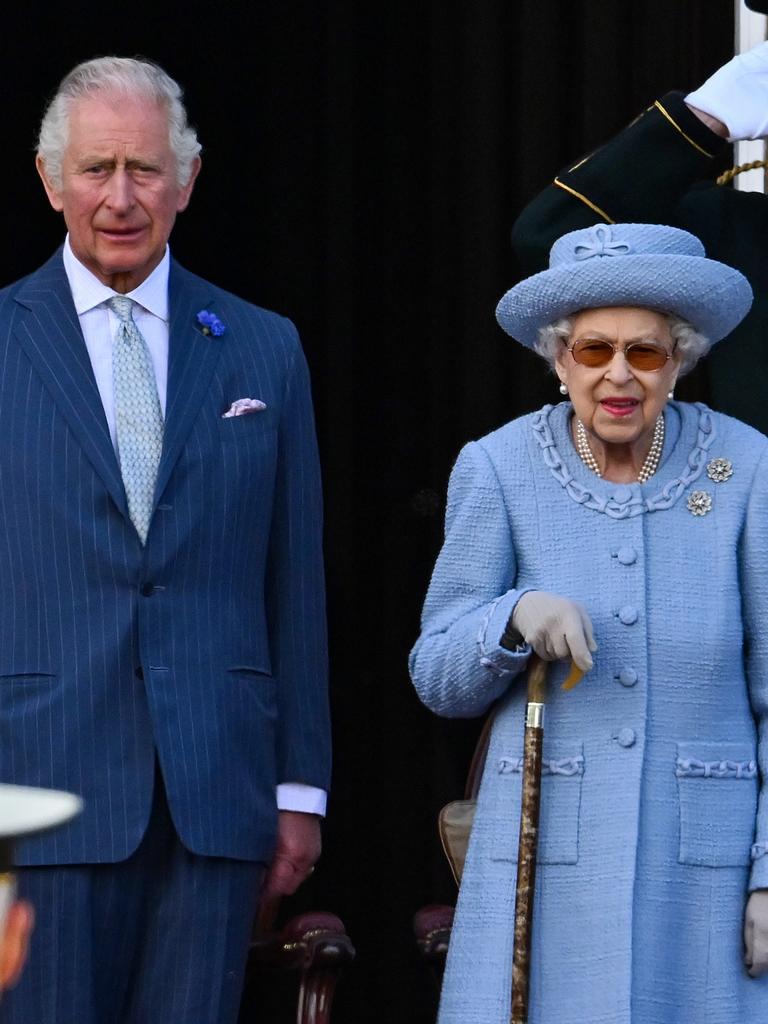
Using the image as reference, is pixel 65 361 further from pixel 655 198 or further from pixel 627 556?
pixel 655 198

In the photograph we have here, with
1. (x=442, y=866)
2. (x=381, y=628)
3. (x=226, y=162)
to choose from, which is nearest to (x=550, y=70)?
(x=226, y=162)

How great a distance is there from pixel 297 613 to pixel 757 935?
0.82 metres

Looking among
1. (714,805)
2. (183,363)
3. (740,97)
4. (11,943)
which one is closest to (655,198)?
(740,97)

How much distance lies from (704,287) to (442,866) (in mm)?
1932

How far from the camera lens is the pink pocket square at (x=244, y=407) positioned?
3281 millimetres

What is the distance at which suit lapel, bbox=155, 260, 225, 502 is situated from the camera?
3197 millimetres

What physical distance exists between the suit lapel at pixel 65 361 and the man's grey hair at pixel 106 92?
0.55 ft

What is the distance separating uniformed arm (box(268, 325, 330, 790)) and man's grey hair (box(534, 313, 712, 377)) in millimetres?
389

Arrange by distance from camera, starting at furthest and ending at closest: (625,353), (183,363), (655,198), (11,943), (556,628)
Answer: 1. (655,198)
2. (183,363)
3. (625,353)
4. (556,628)
5. (11,943)

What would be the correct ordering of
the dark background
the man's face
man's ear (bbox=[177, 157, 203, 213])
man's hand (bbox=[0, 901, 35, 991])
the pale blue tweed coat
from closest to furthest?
man's hand (bbox=[0, 901, 35, 991]) → the pale blue tweed coat → the man's face → man's ear (bbox=[177, 157, 203, 213]) → the dark background

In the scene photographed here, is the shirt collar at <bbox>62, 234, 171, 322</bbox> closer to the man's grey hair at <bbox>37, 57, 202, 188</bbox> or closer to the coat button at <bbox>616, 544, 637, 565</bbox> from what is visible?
the man's grey hair at <bbox>37, 57, 202, 188</bbox>

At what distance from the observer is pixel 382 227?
4.82 metres

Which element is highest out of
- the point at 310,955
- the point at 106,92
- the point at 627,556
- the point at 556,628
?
the point at 106,92

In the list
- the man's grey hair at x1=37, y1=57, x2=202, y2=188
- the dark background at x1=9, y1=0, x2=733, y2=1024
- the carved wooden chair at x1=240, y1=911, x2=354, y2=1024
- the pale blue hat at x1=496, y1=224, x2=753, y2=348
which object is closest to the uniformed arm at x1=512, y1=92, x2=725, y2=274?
the pale blue hat at x1=496, y1=224, x2=753, y2=348
